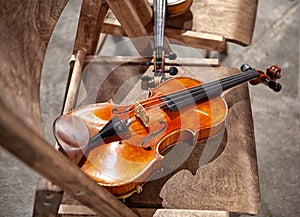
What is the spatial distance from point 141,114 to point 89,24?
36 centimetres

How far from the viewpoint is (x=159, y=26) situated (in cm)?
136

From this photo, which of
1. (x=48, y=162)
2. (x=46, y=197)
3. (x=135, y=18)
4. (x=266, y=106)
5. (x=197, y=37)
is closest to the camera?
(x=48, y=162)

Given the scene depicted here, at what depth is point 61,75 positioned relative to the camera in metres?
2.05

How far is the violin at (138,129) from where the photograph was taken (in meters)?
1.06

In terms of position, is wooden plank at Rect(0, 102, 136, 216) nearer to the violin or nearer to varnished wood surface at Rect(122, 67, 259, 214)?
the violin

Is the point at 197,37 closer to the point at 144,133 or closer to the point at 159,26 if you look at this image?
the point at 159,26

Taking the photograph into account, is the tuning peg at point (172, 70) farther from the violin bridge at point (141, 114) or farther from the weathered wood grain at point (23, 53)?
the weathered wood grain at point (23, 53)

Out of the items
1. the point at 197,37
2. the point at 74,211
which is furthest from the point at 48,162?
the point at 197,37

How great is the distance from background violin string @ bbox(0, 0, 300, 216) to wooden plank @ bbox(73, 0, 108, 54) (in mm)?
601

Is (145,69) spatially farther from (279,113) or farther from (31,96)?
(279,113)

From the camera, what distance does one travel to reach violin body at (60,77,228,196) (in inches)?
41.4

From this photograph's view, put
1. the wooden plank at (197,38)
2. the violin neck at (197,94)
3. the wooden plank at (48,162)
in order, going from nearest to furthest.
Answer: the wooden plank at (48,162) < the violin neck at (197,94) < the wooden plank at (197,38)

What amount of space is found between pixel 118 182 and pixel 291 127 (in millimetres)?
1097

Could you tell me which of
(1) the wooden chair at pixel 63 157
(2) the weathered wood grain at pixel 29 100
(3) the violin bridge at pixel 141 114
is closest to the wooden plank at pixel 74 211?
(1) the wooden chair at pixel 63 157
